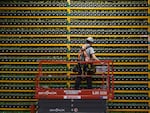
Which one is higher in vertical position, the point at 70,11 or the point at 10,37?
the point at 70,11

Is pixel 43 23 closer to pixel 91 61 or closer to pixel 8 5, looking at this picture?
pixel 8 5

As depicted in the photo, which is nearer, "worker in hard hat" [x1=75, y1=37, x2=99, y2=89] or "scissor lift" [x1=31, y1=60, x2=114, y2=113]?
"scissor lift" [x1=31, y1=60, x2=114, y2=113]

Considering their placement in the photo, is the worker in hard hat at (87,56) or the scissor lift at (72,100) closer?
the scissor lift at (72,100)

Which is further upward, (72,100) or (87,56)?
(87,56)

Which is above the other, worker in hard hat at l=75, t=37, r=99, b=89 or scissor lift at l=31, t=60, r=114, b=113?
worker in hard hat at l=75, t=37, r=99, b=89

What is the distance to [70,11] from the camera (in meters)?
13.9

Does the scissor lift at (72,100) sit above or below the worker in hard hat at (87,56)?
below

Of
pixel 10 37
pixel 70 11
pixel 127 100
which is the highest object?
pixel 70 11

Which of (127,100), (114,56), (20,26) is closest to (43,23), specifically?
(20,26)

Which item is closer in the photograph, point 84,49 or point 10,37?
point 84,49

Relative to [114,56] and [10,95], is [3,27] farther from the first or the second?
[114,56]

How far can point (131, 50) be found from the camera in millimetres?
13742

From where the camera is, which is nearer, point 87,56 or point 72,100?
point 72,100

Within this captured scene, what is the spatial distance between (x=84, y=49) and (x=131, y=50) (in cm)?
194
